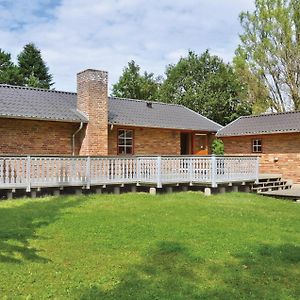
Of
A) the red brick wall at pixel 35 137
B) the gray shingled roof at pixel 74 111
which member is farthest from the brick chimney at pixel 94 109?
the red brick wall at pixel 35 137

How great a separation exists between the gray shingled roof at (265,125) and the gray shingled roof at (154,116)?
118 centimetres

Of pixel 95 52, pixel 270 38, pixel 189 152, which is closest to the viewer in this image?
pixel 189 152

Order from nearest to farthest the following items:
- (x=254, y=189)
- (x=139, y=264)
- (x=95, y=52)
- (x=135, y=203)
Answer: (x=139, y=264) < (x=135, y=203) < (x=254, y=189) < (x=95, y=52)

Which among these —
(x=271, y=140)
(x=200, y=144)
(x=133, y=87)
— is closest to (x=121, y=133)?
(x=200, y=144)

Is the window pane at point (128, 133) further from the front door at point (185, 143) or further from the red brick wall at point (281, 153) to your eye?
the red brick wall at point (281, 153)

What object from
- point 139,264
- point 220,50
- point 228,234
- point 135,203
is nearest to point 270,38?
point 220,50

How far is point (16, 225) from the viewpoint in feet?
31.0

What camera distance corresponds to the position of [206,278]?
6195mm

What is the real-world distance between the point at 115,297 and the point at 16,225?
4.80m

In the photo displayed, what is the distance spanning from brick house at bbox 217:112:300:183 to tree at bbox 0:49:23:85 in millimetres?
29131

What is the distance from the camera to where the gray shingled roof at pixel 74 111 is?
57.7 ft

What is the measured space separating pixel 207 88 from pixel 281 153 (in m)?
19.4

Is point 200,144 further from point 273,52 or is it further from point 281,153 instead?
point 273,52

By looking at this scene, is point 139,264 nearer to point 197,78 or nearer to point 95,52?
point 95,52
